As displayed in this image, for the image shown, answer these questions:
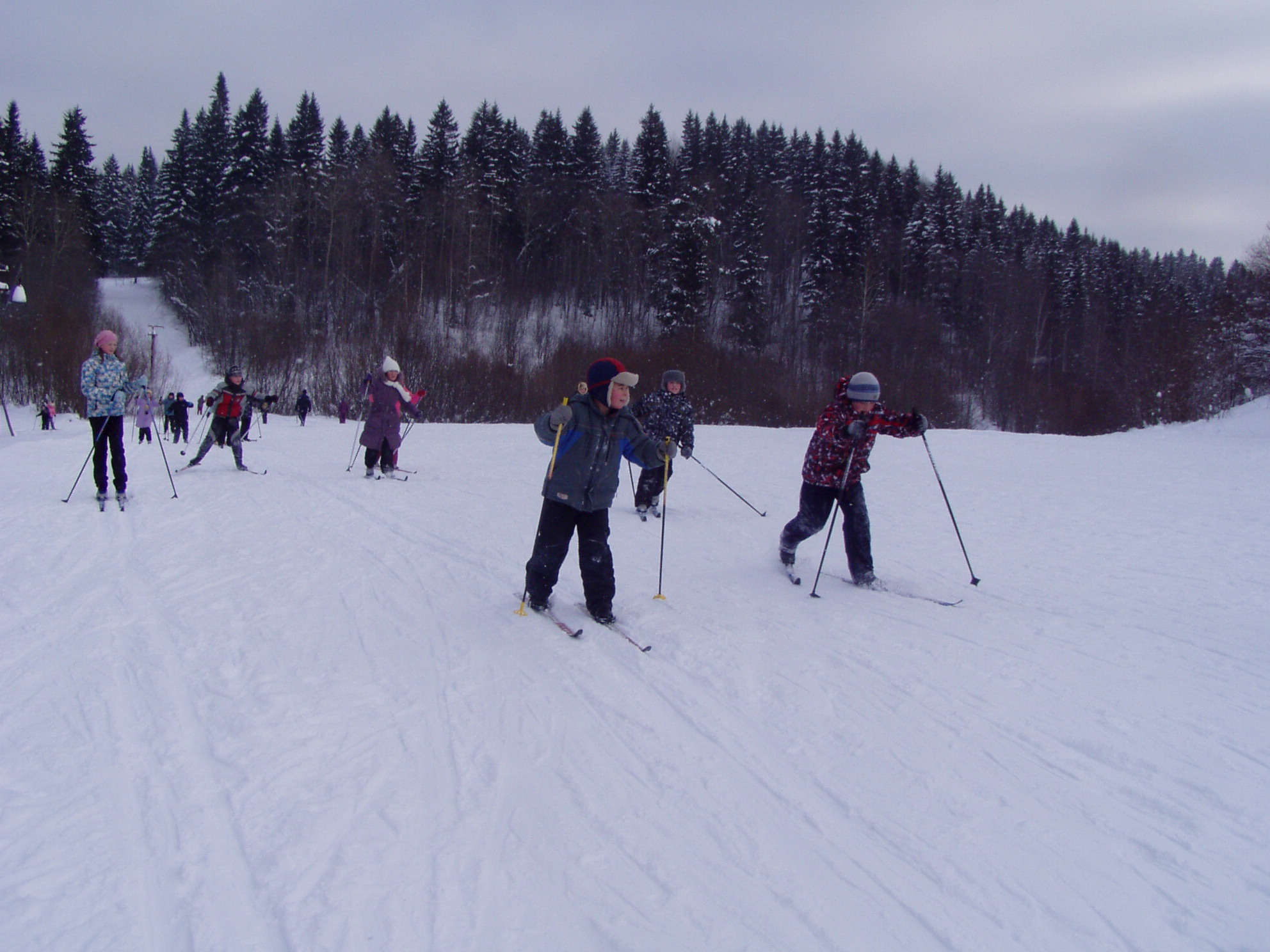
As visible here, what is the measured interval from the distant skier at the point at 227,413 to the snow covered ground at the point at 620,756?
460 centimetres

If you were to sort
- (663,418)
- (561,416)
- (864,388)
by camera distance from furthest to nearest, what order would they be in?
(663,418), (864,388), (561,416)

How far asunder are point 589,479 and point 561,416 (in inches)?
18.4

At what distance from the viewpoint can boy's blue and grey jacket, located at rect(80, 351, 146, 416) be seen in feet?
26.2

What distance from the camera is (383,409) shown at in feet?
37.2

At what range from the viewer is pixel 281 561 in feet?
20.5

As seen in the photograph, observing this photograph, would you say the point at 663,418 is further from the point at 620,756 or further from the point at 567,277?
the point at 567,277

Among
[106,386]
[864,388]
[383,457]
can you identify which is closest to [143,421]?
[383,457]

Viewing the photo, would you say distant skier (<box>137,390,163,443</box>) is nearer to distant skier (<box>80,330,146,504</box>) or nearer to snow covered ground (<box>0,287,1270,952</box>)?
distant skier (<box>80,330,146,504</box>)

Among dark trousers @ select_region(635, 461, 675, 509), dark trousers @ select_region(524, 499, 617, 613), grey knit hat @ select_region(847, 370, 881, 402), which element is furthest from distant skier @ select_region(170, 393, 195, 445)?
grey knit hat @ select_region(847, 370, 881, 402)

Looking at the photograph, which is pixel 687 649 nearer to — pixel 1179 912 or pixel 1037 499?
pixel 1179 912

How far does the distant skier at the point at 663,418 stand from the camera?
889cm

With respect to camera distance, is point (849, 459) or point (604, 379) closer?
point (604, 379)

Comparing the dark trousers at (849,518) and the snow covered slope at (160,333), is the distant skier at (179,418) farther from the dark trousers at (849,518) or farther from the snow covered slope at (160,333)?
the dark trousers at (849,518)

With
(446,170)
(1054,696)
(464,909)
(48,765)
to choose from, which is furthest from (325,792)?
(446,170)
